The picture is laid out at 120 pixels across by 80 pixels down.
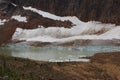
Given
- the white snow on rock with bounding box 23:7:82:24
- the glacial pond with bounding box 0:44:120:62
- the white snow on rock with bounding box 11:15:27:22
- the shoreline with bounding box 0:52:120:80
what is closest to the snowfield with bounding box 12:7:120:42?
the white snow on rock with bounding box 23:7:82:24

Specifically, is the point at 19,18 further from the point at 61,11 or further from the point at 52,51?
the point at 52,51

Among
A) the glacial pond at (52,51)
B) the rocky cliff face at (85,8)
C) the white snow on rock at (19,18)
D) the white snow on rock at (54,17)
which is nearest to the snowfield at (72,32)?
the white snow on rock at (54,17)

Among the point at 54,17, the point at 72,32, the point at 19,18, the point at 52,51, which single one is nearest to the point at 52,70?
the point at 52,51

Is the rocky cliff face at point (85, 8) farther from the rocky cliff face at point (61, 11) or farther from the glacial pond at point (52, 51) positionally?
the glacial pond at point (52, 51)

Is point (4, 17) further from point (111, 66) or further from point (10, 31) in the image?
point (111, 66)

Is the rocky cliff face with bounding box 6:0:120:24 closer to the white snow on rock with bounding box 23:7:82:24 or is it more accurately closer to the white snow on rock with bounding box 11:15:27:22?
the white snow on rock with bounding box 23:7:82:24

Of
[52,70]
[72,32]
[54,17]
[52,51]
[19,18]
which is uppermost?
[52,70]

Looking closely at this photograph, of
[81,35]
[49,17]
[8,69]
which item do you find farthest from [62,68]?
[49,17]
